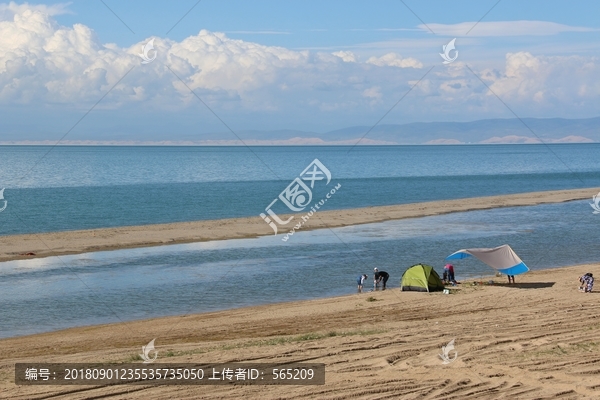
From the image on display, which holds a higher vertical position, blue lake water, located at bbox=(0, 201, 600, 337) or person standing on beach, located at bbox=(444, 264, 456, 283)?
blue lake water, located at bbox=(0, 201, 600, 337)

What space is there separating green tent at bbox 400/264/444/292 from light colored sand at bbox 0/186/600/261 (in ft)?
65.0

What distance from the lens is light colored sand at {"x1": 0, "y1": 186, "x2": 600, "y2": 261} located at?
40.0 m

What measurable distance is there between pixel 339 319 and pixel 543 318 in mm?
5951

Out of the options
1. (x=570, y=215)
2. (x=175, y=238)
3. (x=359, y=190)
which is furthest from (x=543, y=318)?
(x=359, y=190)

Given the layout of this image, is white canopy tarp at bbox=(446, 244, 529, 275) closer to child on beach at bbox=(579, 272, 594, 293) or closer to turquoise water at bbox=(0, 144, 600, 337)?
child on beach at bbox=(579, 272, 594, 293)

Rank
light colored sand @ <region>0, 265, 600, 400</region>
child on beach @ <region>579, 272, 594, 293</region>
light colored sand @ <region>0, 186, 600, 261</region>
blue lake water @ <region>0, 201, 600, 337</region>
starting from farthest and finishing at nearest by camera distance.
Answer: light colored sand @ <region>0, 186, 600, 261</region>
blue lake water @ <region>0, 201, 600, 337</region>
child on beach @ <region>579, 272, 594, 293</region>
light colored sand @ <region>0, 265, 600, 400</region>

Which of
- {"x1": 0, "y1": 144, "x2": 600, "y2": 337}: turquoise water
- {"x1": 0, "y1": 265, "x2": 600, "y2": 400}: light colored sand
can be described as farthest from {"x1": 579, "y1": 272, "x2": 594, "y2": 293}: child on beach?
{"x1": 0, "y1": 144, "x2": 600, "y2": 337}: turquoise water

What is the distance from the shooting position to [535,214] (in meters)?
58.2

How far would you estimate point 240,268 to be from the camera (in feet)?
109

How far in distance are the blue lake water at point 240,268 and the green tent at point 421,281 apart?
2.63 meters

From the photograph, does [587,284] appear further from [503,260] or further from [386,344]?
[386,344]

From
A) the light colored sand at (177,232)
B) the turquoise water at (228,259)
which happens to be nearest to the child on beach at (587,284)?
the turquoise water at (228,259)

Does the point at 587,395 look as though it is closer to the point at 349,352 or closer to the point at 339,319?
the point at 349,352

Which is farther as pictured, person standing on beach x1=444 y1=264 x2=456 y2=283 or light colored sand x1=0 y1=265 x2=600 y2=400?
person standing on beach x1=444 y1=264 x2=456 y2=283
